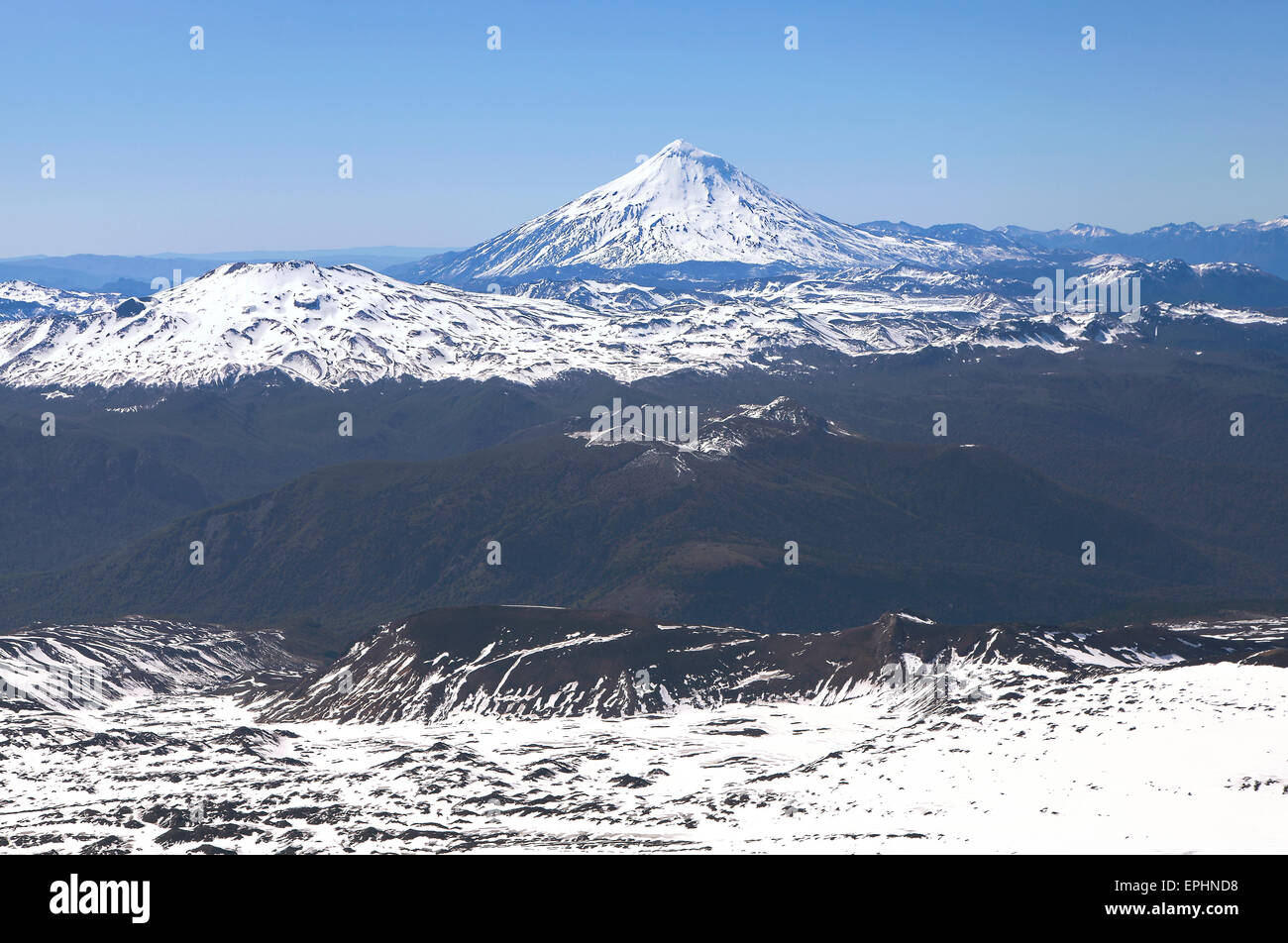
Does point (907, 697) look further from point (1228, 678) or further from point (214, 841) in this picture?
point (214, 841)

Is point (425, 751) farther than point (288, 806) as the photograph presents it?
Yes

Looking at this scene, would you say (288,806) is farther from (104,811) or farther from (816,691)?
(816,691)
